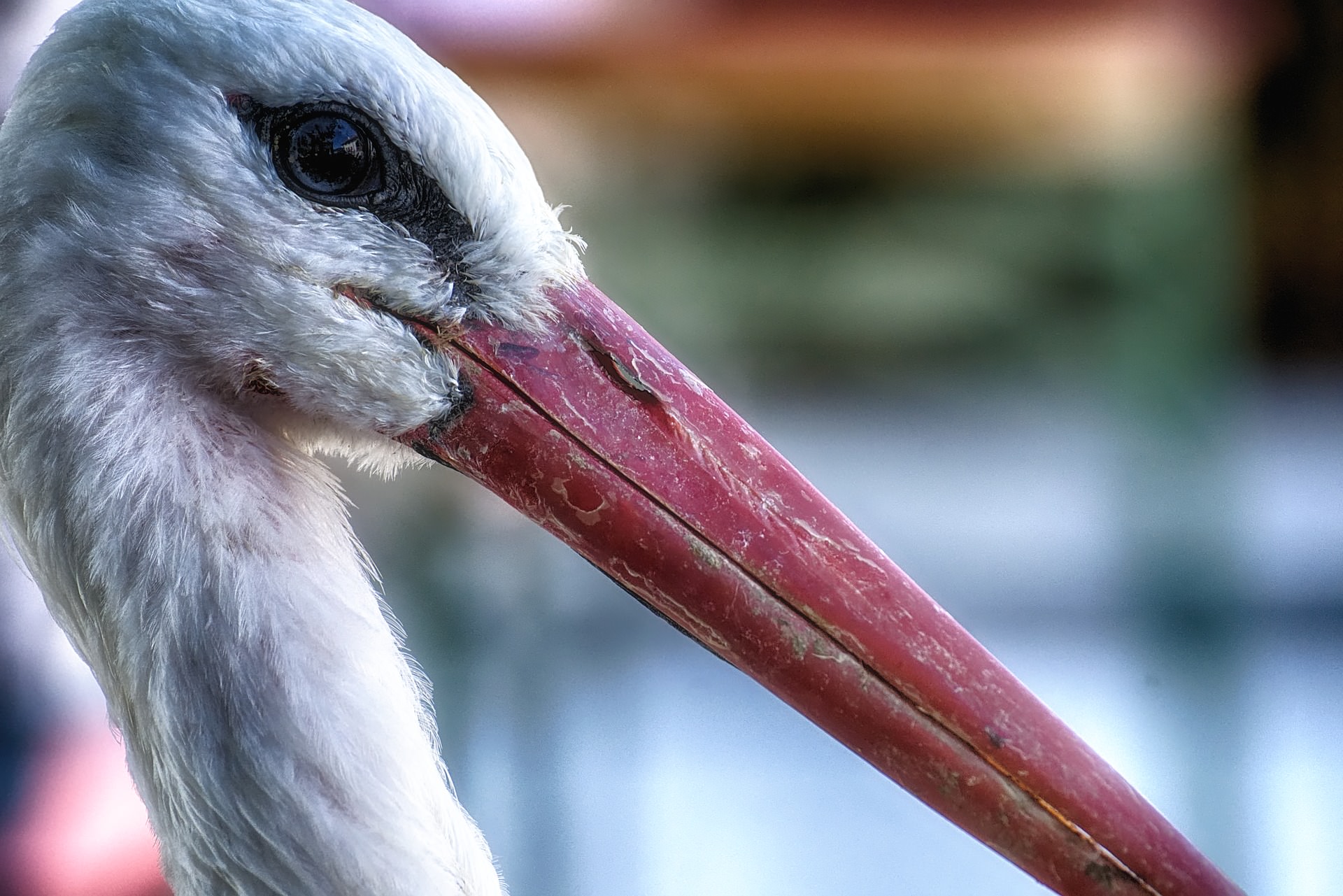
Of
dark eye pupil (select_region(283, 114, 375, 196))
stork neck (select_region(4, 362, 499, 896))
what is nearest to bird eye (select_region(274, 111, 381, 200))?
dark eye pupil (select_region(283, 114, 375, 196))

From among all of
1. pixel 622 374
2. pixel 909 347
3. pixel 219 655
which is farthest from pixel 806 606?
pixel 909 347

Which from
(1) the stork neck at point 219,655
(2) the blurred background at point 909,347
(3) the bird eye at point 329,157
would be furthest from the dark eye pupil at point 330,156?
(2) the blurred background at point 909,347

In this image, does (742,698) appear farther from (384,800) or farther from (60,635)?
(384,800)

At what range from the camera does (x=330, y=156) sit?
0.48 meters

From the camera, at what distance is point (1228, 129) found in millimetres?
1566

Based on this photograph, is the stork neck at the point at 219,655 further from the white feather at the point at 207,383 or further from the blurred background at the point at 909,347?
the blurred background at the point at 909,347

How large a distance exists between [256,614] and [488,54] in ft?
3.45

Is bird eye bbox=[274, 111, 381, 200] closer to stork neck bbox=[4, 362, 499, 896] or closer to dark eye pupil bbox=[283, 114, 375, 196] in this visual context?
dark eye pupil bbox=[283, 114, 375, 196]

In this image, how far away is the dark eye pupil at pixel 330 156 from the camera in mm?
471

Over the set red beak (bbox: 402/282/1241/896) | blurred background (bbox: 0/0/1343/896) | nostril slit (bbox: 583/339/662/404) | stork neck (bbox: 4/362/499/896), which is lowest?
stork neck (bbox: 4/362/499/896)

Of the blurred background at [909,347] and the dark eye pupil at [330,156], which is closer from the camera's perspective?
the dark eye pupil at [330,156]

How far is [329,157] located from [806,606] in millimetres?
276

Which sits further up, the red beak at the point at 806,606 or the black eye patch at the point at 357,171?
the black eye patch at the point at 357,171

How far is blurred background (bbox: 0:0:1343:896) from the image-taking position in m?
1.48
